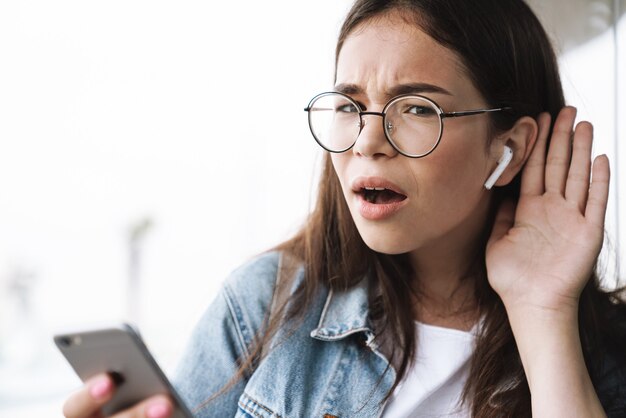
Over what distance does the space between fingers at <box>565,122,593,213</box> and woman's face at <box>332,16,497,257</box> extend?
189 millimetres

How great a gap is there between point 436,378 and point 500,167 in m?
0.40

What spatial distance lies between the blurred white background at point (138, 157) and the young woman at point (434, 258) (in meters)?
2.05

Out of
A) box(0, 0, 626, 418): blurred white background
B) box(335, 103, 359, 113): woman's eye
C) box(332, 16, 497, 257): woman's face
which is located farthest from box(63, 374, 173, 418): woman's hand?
box(0, 0, 626, 418): blurred white background

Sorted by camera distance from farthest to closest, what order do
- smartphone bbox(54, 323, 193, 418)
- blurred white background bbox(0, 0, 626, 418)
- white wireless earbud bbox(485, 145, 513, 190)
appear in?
blurred white background bbox(0, 0, 626, 418)
white wireless earbud bbox(485, 145, 513, 190)
smartphone bbox(54, 323, 193, 418)

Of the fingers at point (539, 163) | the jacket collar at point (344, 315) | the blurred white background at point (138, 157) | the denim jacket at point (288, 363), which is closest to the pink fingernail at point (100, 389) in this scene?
the denim jacket at point (288, 363)

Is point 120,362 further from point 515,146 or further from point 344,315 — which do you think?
point 515,146

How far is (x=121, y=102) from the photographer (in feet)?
11.5

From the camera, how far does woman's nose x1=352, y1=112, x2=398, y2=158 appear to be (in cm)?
104

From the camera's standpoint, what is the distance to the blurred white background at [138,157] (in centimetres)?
330

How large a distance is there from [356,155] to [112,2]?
8.87 ft

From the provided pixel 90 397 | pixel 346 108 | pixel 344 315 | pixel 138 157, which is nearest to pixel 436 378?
pixel 344 315

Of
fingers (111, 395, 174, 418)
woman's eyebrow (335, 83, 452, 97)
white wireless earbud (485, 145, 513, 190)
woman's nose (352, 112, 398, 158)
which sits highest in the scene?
woman's eyebrow (335, 83, 452, 97)

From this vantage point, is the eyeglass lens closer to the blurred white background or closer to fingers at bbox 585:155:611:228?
fingers at bbox 585:155:611:228

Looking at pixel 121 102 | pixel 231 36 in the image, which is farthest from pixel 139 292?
pixel 231 36
